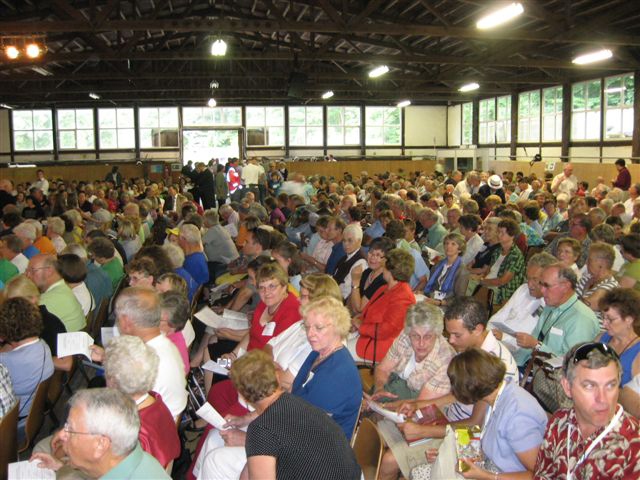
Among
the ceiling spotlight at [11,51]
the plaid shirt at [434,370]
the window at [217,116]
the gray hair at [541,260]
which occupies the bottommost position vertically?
the plaid shirt at [434,370]

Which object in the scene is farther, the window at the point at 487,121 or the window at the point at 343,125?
the window at the point at 343,125

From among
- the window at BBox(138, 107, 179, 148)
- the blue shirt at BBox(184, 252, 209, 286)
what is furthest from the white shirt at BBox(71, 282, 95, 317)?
the window at BBox(138, 107, 179, 148)

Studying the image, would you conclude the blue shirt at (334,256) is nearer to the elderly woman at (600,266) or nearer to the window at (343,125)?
the elderly woman at (600,266)

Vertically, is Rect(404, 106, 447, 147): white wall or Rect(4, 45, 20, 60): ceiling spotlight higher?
Rect(404, 106, 447, 147): white wall

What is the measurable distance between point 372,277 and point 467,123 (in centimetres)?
2505

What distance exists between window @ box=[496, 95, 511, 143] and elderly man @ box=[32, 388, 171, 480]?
2475 cm

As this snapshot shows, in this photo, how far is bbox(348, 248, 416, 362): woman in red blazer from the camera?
425cm

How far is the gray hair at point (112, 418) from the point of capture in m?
2.14

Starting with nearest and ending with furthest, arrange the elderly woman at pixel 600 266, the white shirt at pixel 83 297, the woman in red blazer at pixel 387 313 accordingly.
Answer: the woman in red blazer at pixel 387 313
the elderly woman at pixel 600 266
the white shirt at pixel 83 297

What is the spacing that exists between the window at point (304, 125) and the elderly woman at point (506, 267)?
23.1 m

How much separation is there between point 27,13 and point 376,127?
62.6 feet

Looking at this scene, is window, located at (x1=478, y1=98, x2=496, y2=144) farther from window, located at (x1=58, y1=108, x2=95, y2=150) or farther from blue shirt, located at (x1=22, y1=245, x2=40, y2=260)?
blue shirt, located at (x1=22, y1=245, x2=40, y2=260)

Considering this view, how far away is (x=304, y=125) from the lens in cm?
2897

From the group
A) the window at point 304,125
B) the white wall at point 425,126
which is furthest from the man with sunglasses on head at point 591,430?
the white wall at point 425,126
